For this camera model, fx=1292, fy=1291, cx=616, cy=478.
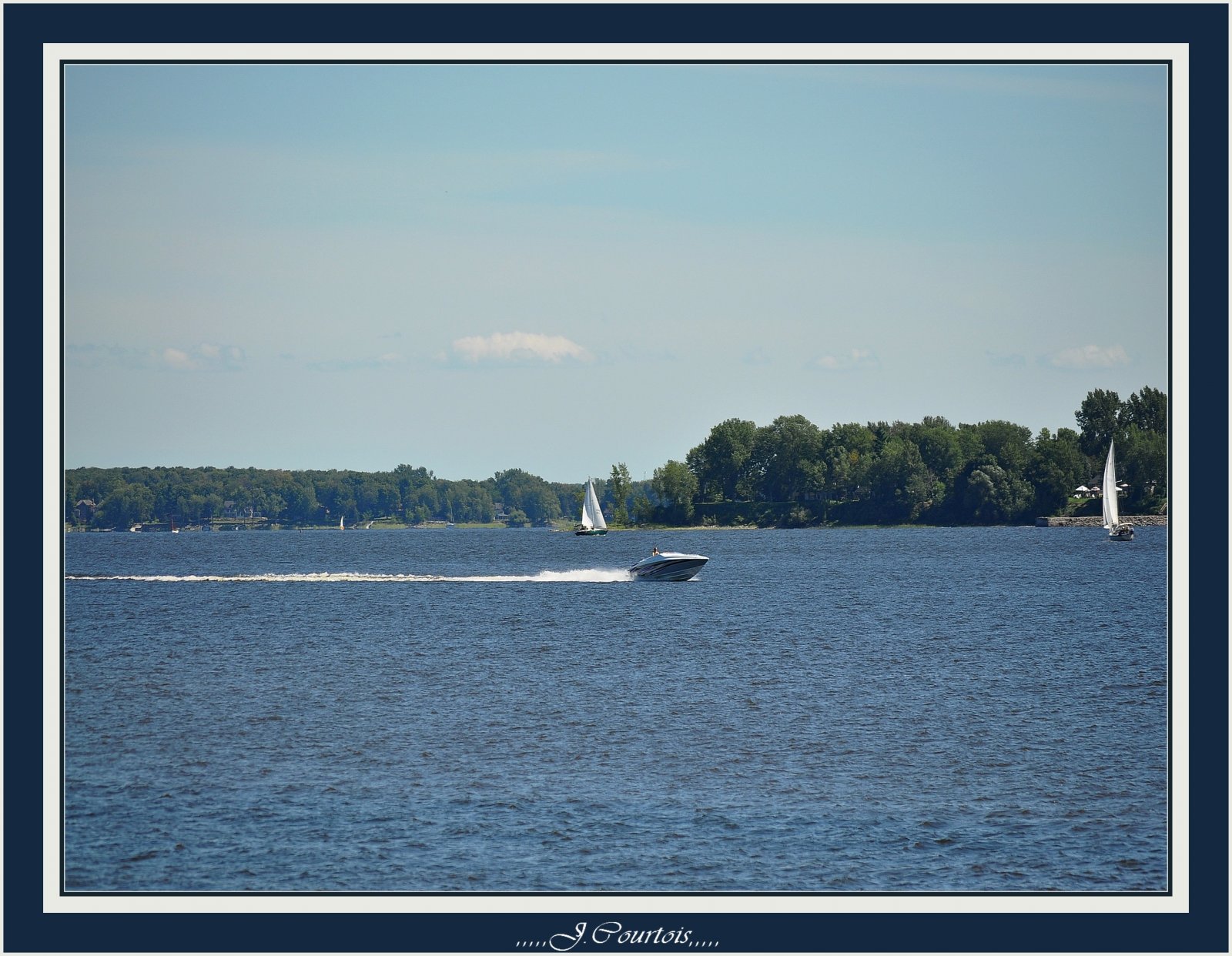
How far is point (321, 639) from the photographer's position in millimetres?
64625

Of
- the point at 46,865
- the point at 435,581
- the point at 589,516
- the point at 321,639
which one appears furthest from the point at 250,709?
the point at 589,516

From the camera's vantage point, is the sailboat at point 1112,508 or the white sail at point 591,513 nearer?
the sailboat at point 1112,508

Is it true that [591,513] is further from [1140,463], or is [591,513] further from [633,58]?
[633,58]

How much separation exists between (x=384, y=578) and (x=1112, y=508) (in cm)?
9310

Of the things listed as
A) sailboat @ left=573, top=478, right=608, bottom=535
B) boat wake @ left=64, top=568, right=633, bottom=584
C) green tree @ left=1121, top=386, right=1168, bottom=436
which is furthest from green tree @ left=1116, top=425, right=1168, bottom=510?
boat wake @ left=64, top=568, right=633, bottom=584

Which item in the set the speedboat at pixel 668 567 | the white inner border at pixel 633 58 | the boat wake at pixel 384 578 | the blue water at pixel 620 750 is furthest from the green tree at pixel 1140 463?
the white inner border at pixel 633 58

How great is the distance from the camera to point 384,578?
113 m

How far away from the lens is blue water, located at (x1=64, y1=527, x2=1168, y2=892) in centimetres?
2527

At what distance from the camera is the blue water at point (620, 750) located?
82.9ft

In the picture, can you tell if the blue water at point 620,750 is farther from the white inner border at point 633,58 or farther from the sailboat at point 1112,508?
the sailboat at point 1112,508

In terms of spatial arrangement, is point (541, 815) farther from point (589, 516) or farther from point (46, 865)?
point (589, 516)

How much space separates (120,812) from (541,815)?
31.0 feet

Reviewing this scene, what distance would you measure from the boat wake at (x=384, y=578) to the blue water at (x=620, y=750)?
29530 millimetres

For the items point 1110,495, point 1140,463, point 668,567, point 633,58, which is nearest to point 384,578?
point 668,567
